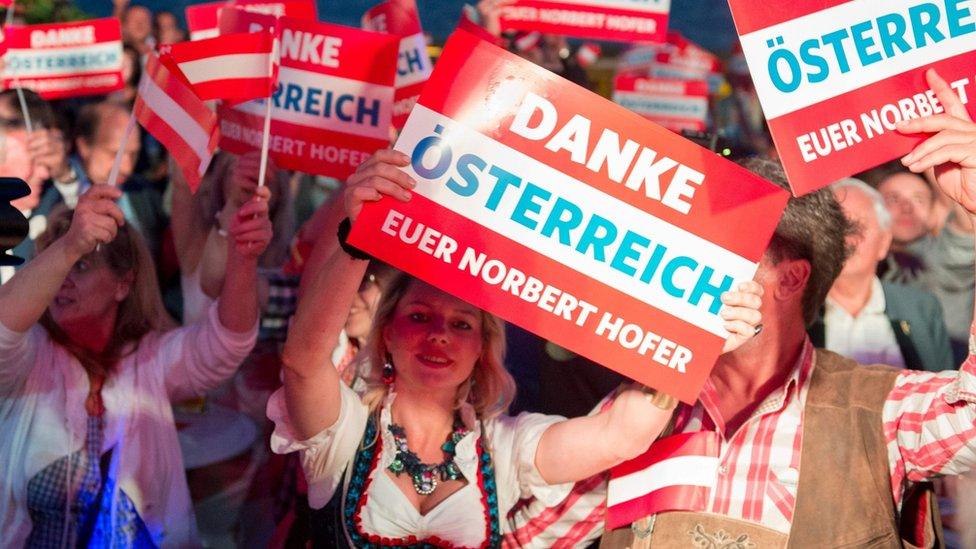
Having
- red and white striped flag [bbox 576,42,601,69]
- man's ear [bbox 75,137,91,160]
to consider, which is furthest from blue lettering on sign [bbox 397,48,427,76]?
red and white striped flag [bbox 576,42,601,69]

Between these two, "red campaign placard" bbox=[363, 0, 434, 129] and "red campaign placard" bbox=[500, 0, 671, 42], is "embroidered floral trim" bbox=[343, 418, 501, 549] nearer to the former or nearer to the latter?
"red campaign placard" bbox=[363, 0, 434, 129]

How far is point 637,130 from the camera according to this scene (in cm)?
238

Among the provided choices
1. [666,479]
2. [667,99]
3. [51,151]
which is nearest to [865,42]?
[666,479]

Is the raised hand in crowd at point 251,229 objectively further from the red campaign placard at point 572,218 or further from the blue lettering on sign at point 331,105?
the red campaign placard at point 572,218

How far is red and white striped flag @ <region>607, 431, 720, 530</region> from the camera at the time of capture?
2.63 metres

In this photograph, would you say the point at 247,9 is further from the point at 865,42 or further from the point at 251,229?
the point at 865,42

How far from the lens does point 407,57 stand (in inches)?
194

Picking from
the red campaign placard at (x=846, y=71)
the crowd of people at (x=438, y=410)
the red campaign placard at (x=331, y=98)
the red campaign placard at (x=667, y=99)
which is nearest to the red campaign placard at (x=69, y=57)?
the red campaign placard at (x=331, y=98)

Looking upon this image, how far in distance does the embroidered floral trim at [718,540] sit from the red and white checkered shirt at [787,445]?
0.16 feet

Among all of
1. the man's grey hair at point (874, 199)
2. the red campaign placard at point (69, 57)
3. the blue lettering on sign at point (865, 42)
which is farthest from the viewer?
the red campaign placard at point (69, 57)

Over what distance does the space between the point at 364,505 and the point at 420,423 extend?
256 mm

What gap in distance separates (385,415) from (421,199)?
2.04ft

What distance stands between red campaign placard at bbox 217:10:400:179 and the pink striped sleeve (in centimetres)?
212

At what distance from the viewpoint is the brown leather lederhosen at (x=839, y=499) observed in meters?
2.52
